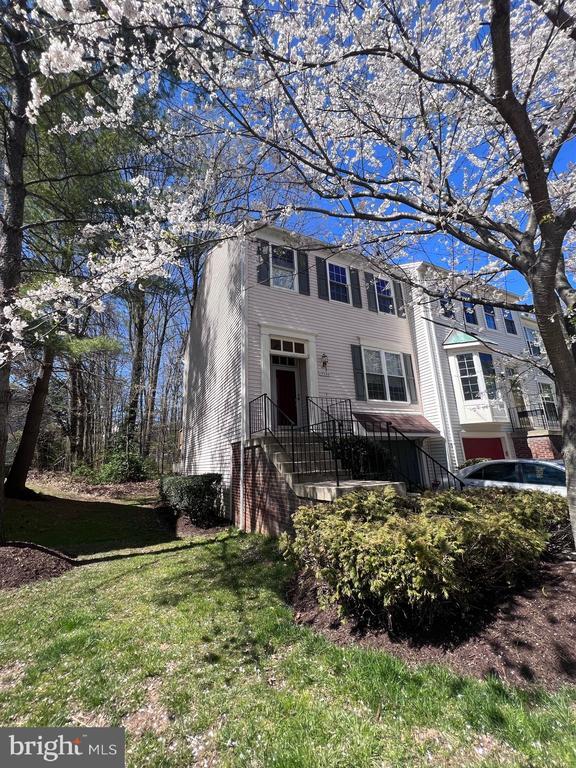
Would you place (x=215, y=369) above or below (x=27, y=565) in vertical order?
above

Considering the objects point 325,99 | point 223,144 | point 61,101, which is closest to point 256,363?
point 223,144

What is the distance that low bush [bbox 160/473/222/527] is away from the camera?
8961mm

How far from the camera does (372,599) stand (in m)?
3.34

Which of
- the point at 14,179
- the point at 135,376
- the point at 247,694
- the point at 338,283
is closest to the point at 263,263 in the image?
the point at 338,283

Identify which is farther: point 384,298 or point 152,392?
point 152,392

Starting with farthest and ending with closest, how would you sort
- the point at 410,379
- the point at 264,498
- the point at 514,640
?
the point at 410,379, the point at 264,498, the point at 514,640

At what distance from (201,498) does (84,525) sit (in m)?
3.60

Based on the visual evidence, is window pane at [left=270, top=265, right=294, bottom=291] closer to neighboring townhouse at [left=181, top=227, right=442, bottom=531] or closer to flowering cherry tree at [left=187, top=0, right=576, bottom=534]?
neighboring townhouse at [left=181, top=227, right=442, bottom=531]

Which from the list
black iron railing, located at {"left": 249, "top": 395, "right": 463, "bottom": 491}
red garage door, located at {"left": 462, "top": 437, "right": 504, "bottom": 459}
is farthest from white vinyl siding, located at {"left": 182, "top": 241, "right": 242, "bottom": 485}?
red garage door, located at {"left": 462, "top": 437, "right": 504, "bottom": 459}

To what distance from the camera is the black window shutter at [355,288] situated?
11930mm

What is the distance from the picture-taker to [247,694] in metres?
2.59

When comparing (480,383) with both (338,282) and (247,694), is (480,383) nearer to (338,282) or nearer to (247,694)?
(338,282)

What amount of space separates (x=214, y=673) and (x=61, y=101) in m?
11.2

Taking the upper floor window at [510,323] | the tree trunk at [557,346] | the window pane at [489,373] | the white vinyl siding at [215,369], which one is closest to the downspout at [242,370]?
the white vinyl siding at [215,369]
